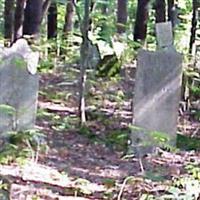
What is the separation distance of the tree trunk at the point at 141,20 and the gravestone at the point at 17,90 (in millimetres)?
7418

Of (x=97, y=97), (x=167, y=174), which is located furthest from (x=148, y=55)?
(x=97, y=97)

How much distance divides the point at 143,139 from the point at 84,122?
1.47 m

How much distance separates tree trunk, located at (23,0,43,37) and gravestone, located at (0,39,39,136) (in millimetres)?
5374

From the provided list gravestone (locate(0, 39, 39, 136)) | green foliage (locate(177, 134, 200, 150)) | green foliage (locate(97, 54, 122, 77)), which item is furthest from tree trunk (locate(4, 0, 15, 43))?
gravestone (locate(0, 39, 39, 136))

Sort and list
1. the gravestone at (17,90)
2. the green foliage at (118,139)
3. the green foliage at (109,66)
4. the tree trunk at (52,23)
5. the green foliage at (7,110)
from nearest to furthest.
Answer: the green foliage at (7,110) → the gravestone at (17,90) → the green foliage at (118,139) → the green foliage at (109,66) → the tree trunk at (52,23)

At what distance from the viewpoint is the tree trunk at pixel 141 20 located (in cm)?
1489

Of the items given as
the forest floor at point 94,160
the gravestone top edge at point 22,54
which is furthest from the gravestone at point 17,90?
the forest floor at point 94,160

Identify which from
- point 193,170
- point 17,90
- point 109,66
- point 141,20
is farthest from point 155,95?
point 141,20

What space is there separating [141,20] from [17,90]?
796 cm

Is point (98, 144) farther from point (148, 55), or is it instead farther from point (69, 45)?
point (69, 45)

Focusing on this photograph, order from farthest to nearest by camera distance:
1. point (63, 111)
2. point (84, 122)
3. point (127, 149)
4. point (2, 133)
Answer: point (63, 111) < point (84, 122) < point (127, 149) < point (2, 133)

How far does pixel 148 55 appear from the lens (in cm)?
753

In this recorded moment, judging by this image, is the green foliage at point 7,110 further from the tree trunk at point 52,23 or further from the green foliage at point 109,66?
the tree trunk at point 52,23

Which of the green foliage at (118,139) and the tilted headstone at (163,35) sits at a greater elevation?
the tilted headstone at (163,35)
